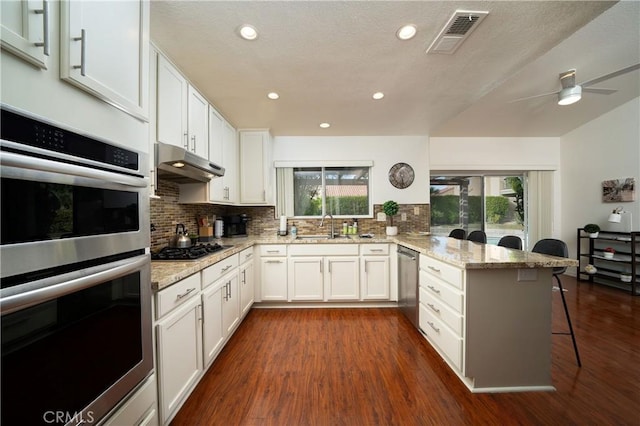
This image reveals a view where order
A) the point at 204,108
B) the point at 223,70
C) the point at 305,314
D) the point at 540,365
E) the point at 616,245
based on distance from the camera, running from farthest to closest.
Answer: the point at 616,245 → the point at 305,314 → the point at 204,108 → the point at 223,70 → the point at 540,365

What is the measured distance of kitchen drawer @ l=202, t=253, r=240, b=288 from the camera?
1826 millimetres

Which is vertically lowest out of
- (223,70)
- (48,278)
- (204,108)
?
(48,278)

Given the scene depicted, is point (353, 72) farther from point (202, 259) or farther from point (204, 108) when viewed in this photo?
point (202, 259)

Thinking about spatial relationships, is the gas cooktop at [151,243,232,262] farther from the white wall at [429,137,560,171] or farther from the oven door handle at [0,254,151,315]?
the white wall at [429,137,560,171]

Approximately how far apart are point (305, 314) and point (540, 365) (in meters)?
2.16

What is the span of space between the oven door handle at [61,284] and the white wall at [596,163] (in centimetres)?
613

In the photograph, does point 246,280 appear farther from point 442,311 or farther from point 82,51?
point 82,51

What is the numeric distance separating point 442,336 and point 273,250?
2057mm

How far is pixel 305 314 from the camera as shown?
9.92ft

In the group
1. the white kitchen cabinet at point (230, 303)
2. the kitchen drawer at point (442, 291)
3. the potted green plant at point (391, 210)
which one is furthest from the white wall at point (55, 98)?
the potted green plant at point (391, 210)

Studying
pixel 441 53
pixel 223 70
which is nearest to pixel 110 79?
pixel 223 70

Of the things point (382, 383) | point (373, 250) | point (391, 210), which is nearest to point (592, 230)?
point (391, 210)

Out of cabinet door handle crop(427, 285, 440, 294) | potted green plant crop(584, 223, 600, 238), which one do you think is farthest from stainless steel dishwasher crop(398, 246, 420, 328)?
potted green plant crop(584, 223, 600, 238)

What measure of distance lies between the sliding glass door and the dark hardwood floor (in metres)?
2.41
